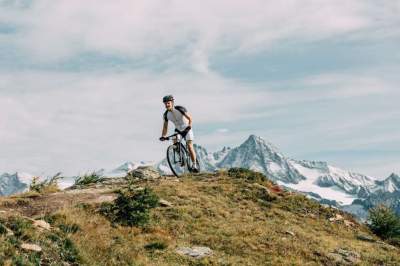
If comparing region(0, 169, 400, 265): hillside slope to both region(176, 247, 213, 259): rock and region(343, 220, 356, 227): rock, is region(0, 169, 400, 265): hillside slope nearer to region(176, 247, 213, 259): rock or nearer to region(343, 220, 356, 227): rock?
region(343, 220, 356, 227): rock

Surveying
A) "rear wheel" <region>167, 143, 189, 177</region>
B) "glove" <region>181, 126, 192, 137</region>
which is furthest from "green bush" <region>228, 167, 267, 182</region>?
"glove" <region>181, 126, 192, 137</region>

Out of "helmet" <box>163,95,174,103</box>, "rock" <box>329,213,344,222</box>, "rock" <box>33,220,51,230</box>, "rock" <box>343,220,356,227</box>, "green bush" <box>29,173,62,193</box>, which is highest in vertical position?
"helmet" <box>163,95,174,103</box>

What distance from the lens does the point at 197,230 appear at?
18.2 m

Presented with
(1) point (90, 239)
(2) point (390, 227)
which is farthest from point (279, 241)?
(2) point (390, 227)

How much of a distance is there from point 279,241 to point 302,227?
3.39 meters

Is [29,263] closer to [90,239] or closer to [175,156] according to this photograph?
[90,239]

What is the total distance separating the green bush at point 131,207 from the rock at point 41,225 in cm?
339

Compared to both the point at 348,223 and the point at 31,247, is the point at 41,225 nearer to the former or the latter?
the point at 31,247

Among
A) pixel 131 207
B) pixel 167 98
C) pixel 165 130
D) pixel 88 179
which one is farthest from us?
pixel 88 179

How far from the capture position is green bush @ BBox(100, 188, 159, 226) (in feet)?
59.8

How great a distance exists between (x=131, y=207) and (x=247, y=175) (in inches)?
406

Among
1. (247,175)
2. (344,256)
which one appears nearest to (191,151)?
(247,175)

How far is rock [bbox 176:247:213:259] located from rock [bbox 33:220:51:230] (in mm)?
3870

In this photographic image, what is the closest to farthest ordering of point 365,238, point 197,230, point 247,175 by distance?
point 197,230, point 365,238, point 247,175
